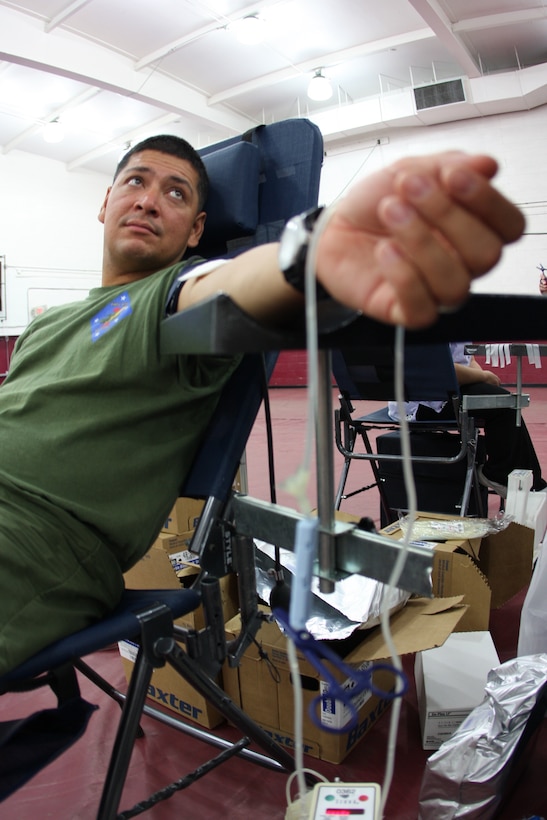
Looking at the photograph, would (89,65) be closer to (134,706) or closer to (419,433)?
(419,433)

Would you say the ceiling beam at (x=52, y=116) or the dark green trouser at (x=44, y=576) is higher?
the ceiling beam at (x=52, y=116)

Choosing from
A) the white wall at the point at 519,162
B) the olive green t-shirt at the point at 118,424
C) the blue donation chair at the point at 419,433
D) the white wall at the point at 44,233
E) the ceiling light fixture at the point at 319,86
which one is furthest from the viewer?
the white wall at the point at 44,233

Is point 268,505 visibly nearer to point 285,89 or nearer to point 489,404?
point 489,404

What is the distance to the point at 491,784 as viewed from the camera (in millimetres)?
921

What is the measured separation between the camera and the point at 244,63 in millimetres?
6715

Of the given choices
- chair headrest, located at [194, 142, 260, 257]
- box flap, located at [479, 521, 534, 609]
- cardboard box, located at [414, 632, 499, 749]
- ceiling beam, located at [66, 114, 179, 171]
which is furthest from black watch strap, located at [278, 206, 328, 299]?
ceiling beam, located at [66, 114, 179, 171]

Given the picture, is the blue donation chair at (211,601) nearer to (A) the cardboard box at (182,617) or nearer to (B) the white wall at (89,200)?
(A) the cardboard box at (182,617)

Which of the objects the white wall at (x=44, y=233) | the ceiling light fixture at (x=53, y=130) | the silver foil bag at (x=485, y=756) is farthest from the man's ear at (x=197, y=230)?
the white wall at (x=44, y=233)

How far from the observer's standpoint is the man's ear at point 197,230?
1.23 m

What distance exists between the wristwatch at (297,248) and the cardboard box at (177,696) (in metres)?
1.11

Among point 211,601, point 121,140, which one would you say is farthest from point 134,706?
point 121,140

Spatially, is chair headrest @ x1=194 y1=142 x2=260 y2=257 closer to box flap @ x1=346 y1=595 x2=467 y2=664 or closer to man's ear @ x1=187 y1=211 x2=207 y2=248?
man's ear @ x1=187 y1=211 x2=207 y2=248

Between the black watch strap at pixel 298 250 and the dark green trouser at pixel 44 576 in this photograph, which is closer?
the black watch strap at pixel 298 250

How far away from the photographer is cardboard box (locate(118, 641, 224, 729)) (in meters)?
1.35
